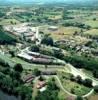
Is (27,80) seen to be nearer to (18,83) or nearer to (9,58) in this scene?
(18,83)

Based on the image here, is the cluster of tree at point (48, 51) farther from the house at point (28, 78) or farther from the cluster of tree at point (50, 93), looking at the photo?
the cluster of tree at point (50, 93)

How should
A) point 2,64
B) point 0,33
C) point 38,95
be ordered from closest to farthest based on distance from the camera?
point 38,95 → point 2,64 → point 0,33

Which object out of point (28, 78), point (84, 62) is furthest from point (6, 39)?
point (28, 78)

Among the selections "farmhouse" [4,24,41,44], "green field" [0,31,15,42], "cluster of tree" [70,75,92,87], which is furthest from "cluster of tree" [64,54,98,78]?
"green field" [0,31,15,42]

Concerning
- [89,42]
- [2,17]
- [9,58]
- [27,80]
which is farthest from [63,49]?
[2,17]

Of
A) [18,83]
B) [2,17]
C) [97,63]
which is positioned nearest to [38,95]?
[18,83]

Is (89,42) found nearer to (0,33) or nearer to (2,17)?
(0,33)

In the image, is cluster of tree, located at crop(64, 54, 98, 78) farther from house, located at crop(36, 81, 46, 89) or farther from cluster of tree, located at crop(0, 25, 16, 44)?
cluster of tree, located at crop(0, 25, 16, 44)

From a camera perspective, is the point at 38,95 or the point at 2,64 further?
the point at 2,64

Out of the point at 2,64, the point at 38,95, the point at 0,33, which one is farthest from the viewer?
Answer: the point at 0,33

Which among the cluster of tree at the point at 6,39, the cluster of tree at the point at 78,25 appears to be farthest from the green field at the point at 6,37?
the cluster of tree at the point at 78,25
